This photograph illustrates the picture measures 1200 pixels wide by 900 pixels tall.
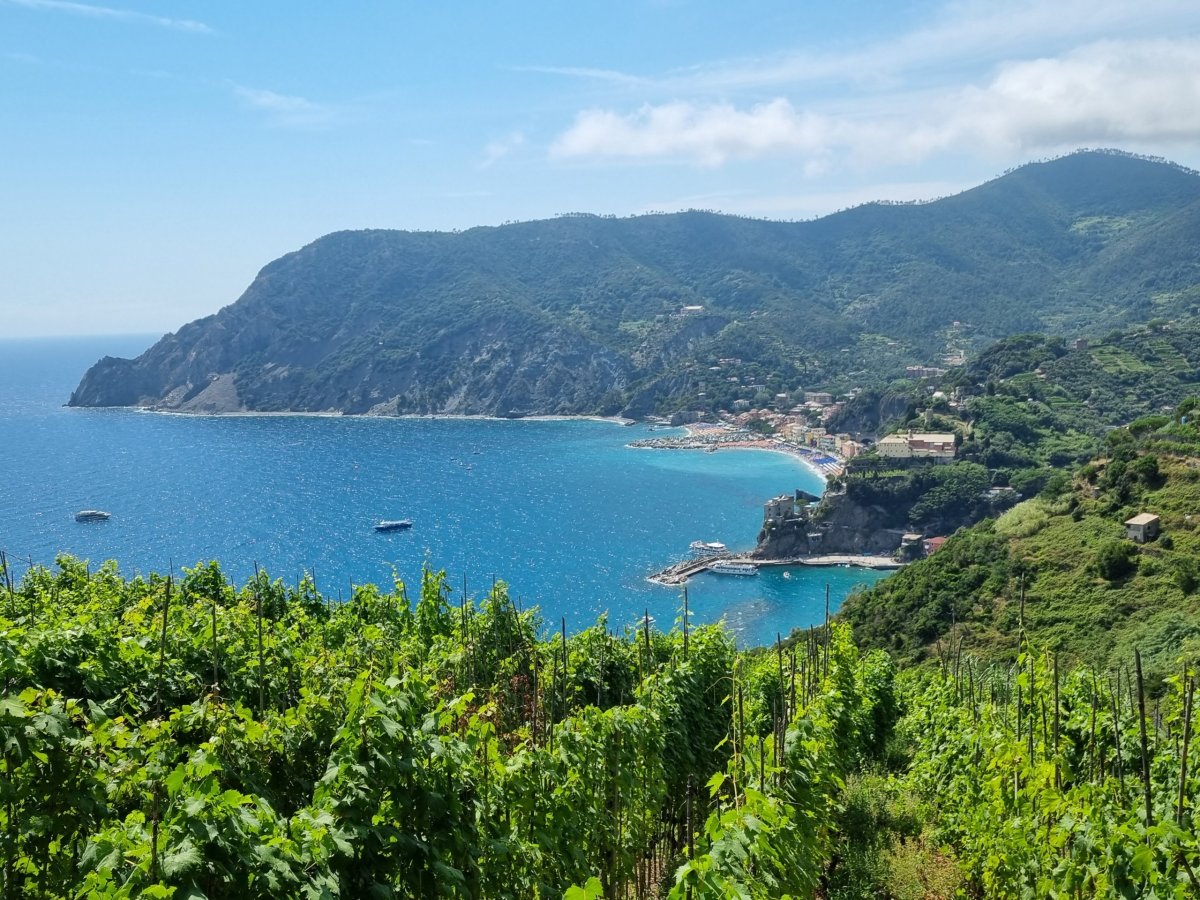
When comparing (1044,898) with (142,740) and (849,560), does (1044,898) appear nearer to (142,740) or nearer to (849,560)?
(142,740)

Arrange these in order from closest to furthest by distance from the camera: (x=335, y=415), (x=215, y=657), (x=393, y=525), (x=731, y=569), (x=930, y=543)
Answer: (x=215, y=657) < (x=731, y=569) < (x=930, y=543) < (x=393, y=525) < (x=335, y=415)

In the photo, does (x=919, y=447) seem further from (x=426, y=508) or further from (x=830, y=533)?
(x=426, y=508)

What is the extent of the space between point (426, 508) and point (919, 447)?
51568 mm

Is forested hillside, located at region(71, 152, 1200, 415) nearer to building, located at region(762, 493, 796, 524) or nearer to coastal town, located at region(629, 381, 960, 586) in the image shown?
coastal town, located at region(629, 381, 960, 586)

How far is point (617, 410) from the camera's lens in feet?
486

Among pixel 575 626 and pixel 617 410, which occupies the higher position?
pixel 617 410

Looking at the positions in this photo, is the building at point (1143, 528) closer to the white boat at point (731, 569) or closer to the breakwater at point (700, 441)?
the white boat at point (731, 569)

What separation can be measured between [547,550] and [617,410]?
7960 centimetres

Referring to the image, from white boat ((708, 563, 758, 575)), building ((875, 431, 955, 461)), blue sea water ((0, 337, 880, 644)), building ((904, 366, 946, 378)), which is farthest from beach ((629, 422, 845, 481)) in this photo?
building ((904, 366, 946, 378))

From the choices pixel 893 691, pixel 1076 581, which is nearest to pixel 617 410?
pixel 1076 581

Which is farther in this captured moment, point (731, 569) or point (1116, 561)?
point (731, 569)

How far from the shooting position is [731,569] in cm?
6531

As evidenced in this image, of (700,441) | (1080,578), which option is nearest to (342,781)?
(1080,578)

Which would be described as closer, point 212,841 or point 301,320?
point 212,841
